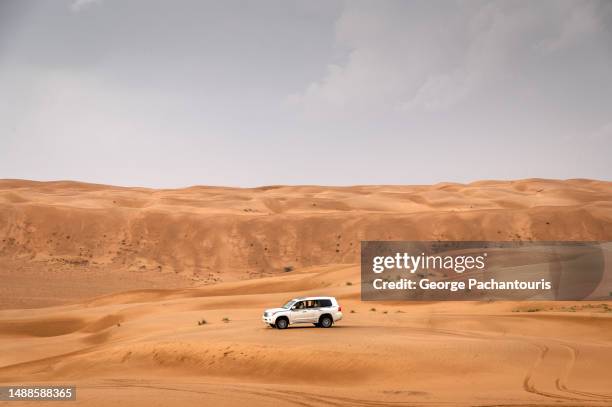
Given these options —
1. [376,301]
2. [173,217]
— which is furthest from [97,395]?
[173,217]

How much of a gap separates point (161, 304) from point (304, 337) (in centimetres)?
1821

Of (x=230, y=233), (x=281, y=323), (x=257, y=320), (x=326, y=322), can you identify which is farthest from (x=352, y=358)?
(x=230, y=233)

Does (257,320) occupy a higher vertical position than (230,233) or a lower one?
lower

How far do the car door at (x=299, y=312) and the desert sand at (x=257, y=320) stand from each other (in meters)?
0.46

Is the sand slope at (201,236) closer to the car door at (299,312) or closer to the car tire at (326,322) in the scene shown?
the car door at (299,312)

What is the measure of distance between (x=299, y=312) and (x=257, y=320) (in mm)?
4573

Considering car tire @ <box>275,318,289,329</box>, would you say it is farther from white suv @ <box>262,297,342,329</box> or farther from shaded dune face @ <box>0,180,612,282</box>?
shaded dune face @ <box>0,180,612,282</box>

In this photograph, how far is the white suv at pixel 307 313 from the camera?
77.9 ft

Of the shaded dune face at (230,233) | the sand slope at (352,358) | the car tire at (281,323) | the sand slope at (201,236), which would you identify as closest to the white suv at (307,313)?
the car tire at (281,323)

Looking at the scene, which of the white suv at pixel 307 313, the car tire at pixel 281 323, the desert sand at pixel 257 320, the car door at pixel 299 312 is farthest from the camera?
the car door at pixel 299 312

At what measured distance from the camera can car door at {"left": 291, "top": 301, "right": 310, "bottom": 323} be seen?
78.3 ft

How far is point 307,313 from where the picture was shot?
24125 mm

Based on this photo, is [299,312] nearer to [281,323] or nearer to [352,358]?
[281,323]

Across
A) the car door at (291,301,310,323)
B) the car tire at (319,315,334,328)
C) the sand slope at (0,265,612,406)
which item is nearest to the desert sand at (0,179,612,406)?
the sand slope at (0,265,612,406)
